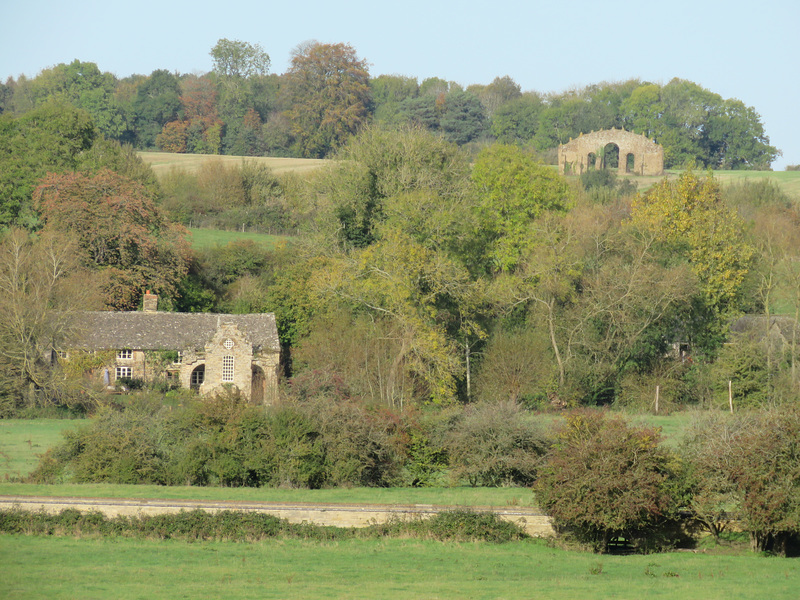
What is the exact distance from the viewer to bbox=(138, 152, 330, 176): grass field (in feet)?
291

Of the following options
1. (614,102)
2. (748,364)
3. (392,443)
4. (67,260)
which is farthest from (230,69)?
(392,443)

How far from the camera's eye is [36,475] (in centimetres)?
2894

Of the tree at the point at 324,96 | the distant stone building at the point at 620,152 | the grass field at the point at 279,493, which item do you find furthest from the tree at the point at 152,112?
the grass field at the point at 279,493

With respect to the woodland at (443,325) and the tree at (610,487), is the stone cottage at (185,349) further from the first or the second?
the tree at (610,487)

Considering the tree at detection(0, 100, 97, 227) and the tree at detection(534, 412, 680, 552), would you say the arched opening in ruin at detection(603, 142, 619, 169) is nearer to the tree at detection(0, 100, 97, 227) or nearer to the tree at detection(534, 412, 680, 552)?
the tree at detection(0, 100, 97, 227)

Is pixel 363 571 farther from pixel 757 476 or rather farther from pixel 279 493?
pixel 757 476

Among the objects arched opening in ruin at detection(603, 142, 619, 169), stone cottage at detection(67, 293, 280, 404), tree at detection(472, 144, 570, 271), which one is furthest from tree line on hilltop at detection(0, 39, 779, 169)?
stone cottage at detection(67, 293, 280, 404)

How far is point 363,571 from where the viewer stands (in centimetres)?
2062

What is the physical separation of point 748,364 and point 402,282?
15.2 meters

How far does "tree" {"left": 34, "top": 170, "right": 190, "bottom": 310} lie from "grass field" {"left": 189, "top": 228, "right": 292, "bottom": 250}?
9.33 metres

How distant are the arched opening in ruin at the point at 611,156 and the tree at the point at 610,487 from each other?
2925 inches

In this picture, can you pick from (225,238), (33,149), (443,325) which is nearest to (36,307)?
(443,325)

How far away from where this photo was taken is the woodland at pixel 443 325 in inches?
993

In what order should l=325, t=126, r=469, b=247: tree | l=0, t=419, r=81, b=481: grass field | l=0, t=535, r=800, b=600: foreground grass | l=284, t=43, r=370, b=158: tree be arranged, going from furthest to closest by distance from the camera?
l=284, t=43, r=370, b=158: tree < l=325, t=126, r=469, b=247: tree < l=0, t=419, r=81, b=481: grass field < l=0, t=535, r=800, b=600: foreground grass
